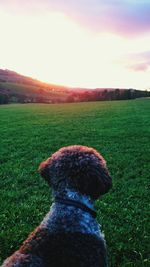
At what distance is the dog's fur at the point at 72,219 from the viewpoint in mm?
4410

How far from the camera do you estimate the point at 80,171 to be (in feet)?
14.9

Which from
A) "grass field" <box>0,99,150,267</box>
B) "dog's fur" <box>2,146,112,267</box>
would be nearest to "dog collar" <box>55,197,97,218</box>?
"dog's fur" <box>2,146,112,267</box>

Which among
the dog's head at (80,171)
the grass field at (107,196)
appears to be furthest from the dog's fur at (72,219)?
the grass field at (107,196)

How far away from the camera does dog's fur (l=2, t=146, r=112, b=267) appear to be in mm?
4410

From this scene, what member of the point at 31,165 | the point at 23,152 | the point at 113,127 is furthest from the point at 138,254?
the point at 113,127

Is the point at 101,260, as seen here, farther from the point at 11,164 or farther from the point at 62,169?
the point at 11,164

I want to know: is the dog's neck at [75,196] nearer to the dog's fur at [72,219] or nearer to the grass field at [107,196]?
the dog's fur at [72,219]

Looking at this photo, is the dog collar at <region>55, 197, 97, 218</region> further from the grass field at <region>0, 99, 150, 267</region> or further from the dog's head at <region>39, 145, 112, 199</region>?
the grass field at <region>0, 99, 150, 267</region>

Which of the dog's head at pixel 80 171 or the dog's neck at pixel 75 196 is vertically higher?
the dog's head at pixel 80 171

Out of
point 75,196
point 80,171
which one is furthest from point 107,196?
point 80,171

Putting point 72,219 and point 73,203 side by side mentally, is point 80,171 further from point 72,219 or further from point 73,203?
point 72,219

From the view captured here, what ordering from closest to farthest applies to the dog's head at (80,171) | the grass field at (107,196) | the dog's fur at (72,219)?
the dog's fur at (72,219) < the dog's head at (80,171) < the grass field at (107,196)

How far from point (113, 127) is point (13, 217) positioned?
62.6 feet

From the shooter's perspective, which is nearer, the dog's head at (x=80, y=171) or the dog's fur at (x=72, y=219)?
the dog's fur at (x=72, y=219)
